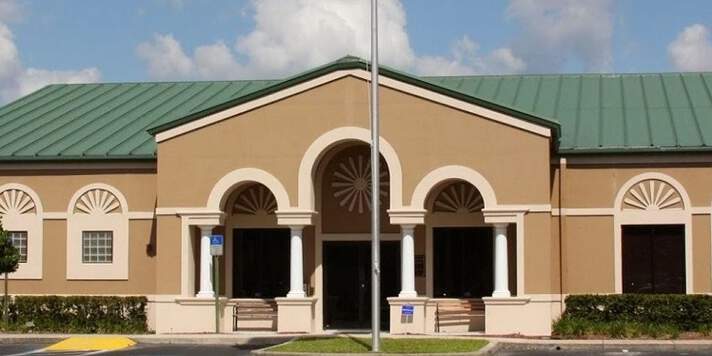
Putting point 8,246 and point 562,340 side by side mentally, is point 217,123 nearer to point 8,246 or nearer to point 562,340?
point 8,246

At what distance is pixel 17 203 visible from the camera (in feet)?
111

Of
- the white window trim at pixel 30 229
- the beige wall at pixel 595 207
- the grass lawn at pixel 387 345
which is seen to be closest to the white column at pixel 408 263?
the grass lawn at pixel 387 345

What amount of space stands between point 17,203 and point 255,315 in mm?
7269

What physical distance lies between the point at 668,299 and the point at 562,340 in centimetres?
306

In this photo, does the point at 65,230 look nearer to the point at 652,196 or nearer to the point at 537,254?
the point at 537,254

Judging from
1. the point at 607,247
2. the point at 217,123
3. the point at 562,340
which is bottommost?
the point at 562,340

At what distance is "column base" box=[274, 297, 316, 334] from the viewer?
30312 mm

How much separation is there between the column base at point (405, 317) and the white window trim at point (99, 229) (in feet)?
24.5

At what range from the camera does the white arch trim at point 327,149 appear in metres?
30.1

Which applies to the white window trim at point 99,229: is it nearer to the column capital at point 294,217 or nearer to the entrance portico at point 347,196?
the entrance portico at point 347,196

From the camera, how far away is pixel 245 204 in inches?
1288

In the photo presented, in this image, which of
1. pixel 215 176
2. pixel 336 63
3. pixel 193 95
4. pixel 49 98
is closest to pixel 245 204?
pixel 215 176

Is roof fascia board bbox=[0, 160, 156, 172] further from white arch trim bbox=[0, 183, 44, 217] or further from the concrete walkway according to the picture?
the concrete walkway

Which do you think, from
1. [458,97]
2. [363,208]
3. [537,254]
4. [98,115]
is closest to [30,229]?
[98,115]
